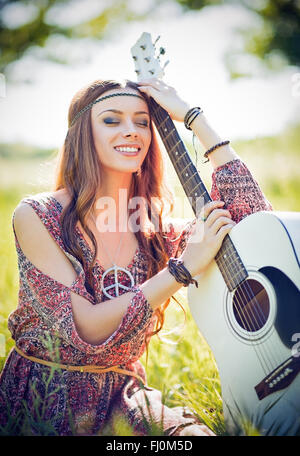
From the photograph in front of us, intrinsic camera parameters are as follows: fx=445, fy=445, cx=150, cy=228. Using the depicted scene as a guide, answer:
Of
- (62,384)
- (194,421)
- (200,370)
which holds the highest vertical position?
(200,370)

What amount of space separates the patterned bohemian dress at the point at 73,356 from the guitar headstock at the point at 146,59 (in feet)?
2.14

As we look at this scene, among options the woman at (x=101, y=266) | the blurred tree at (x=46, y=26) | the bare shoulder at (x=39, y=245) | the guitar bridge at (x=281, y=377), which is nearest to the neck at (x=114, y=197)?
the woman at (x=101, y=266)

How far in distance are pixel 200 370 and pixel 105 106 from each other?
Answer: 5.92 feet

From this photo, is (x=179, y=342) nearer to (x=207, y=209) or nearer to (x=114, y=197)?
(x=114, y=197)

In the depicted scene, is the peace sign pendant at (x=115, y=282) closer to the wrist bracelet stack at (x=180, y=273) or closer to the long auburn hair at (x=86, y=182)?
the long auburn hair at (x=86, y=182)

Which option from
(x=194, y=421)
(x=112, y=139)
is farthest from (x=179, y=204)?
(x=194, y=421)

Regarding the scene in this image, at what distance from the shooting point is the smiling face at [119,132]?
2170 millimetres

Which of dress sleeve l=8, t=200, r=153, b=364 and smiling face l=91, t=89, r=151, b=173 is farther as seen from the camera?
smiling face l=91, t=89, r=151, b=173

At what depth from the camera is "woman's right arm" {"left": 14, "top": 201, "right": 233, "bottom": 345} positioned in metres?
1.85

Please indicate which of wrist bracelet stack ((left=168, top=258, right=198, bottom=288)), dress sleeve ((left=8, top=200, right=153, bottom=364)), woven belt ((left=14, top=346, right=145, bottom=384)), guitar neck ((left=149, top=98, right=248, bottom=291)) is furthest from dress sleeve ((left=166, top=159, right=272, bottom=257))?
woven belt ((left=14, top=346, right=145, bottom=384))

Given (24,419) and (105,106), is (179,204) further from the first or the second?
(24,419)

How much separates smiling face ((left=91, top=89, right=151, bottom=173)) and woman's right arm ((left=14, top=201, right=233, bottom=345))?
0.47 m

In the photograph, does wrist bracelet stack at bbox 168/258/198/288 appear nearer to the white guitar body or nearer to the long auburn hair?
the white guitar body

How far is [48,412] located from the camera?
189 cm
